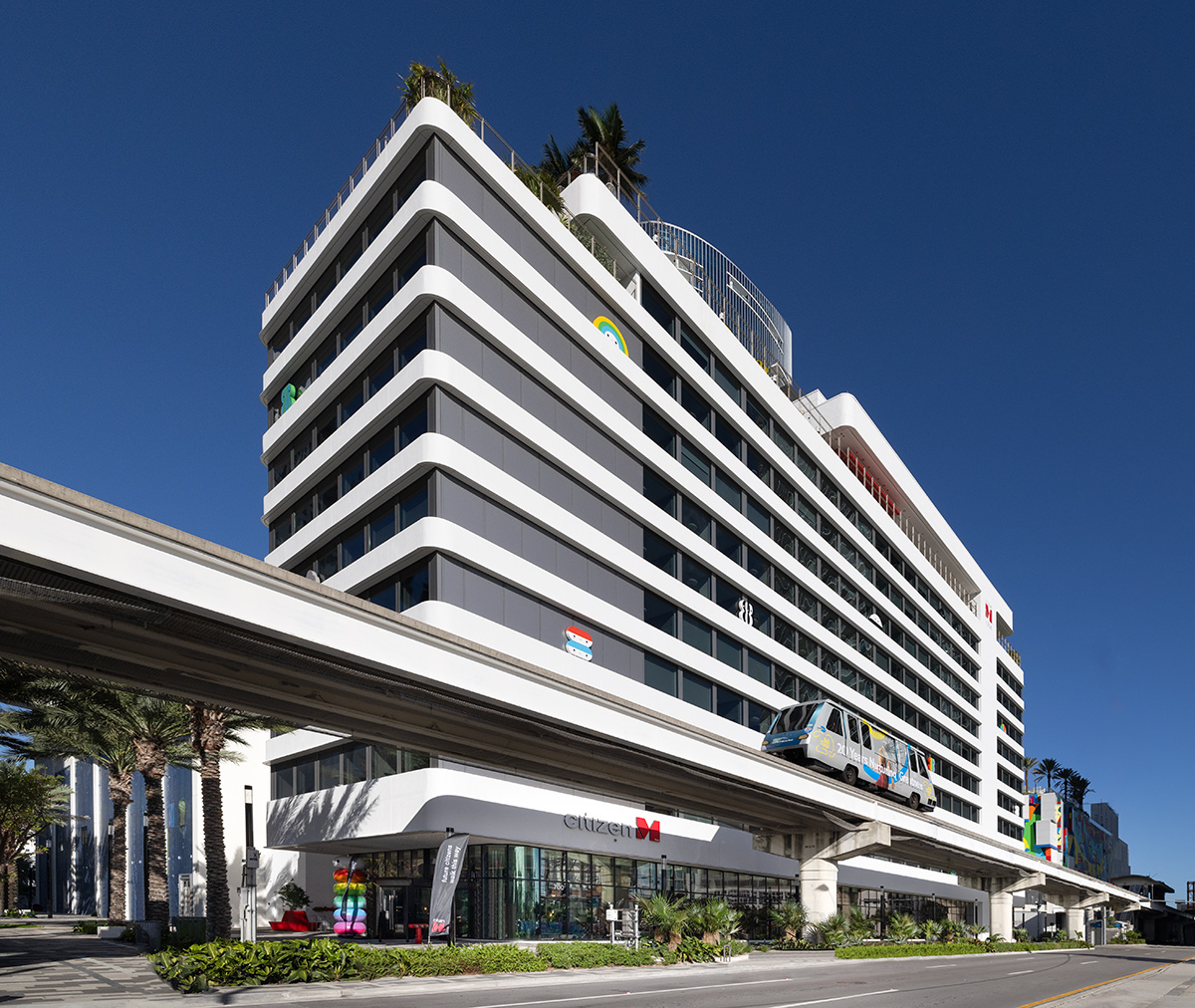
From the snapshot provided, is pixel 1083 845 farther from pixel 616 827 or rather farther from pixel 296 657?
pixel 296 657

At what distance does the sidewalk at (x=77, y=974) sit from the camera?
17.8 meters

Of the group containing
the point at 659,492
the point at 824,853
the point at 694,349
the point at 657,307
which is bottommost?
the point at 824,853

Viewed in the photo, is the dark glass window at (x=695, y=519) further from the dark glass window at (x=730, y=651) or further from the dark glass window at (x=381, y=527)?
the dark glass window at (x=381, y=527)

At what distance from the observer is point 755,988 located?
23.6 metres

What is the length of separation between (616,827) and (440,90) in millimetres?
30540

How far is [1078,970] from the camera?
134ft

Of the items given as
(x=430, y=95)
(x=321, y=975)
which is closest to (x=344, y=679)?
(x=321, y=975)

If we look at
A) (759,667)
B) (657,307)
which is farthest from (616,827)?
(657,307)

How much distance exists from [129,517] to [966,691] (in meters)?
91.7

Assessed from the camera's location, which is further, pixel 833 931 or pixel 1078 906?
pixel 1078 906

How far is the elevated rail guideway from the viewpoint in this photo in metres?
15.8

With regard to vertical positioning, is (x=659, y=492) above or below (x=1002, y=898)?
above

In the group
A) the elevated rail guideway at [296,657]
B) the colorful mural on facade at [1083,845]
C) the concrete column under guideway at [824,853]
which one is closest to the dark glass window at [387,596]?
the elevated rail guideway at [296,657]

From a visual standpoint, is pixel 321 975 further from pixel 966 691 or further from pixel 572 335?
pixel 966 691
